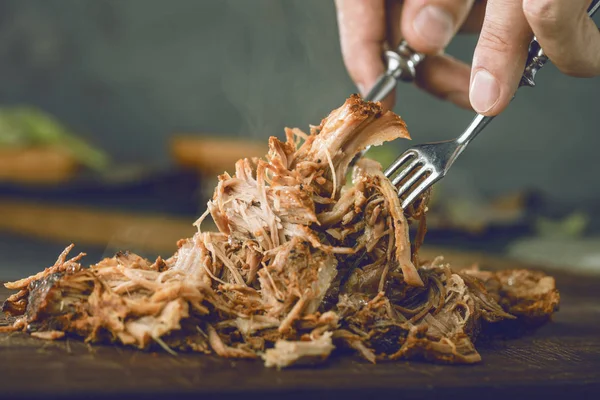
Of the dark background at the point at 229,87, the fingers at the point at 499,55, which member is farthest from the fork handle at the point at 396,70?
the dark background at the point at 229,87

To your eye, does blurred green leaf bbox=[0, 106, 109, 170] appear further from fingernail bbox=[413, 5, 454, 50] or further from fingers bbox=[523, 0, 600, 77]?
fingers bbox=[523, 0, 600, 77]

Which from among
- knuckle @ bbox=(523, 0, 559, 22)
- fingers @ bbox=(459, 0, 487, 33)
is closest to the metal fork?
knuckle @ bbox=(523, 0, 559, 22)

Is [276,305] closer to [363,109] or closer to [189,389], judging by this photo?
Result: [189,389]

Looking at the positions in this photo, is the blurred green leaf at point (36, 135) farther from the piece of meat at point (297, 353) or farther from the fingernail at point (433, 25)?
the piece of meat at point (297, 353)

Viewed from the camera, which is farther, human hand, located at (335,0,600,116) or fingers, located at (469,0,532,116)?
fingers, located at (469,0,532,116)

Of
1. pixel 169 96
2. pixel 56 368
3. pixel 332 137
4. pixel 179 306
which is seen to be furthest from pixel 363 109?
pixel 169 96

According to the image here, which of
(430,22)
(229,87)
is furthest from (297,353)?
(229,87)

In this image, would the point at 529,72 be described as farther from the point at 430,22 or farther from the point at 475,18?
the point at 475,18

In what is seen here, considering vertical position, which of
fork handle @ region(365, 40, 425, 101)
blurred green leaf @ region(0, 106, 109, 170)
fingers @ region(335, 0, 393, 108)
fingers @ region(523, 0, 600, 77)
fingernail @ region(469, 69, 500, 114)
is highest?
blurred green leaf @ region(0, 106, 109, 170)
